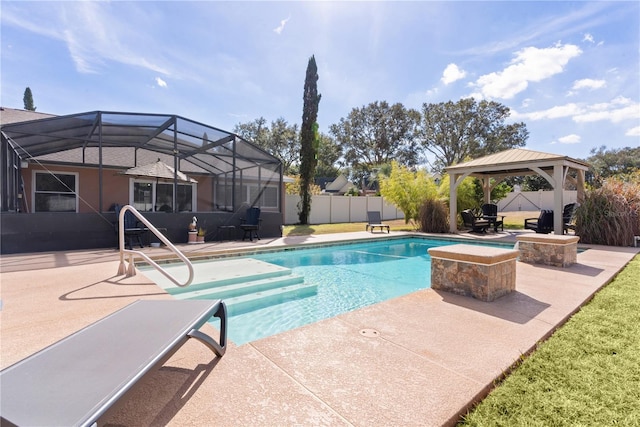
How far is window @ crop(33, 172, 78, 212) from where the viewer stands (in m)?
10.4

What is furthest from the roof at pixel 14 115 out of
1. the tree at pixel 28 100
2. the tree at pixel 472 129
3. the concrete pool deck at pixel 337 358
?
the tree at pixel 472 129

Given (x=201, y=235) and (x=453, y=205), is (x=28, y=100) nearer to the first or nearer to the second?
(x=201, y=235)

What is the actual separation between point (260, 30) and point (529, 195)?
26.3 meters

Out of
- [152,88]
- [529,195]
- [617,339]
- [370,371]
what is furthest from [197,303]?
[529,195]

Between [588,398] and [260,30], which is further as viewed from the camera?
[260,30]

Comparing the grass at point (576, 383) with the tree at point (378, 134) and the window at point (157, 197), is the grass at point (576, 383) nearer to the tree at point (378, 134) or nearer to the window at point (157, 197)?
the window at point (157, 197)

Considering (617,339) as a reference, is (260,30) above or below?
above

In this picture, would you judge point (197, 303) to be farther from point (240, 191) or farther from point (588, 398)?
point (240, 191)

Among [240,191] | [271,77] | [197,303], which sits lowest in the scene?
[197,303]

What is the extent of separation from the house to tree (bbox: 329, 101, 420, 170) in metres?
24.2

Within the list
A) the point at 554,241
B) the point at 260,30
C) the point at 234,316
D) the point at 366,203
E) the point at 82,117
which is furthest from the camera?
the point at 366,203

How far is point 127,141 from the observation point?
991cm

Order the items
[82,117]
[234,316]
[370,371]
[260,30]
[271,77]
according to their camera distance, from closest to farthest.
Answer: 1. [370,371]
2. [234,316]
3. [82,117]
4. [260,30]
5. [271,77]

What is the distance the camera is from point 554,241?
17.9 ft
